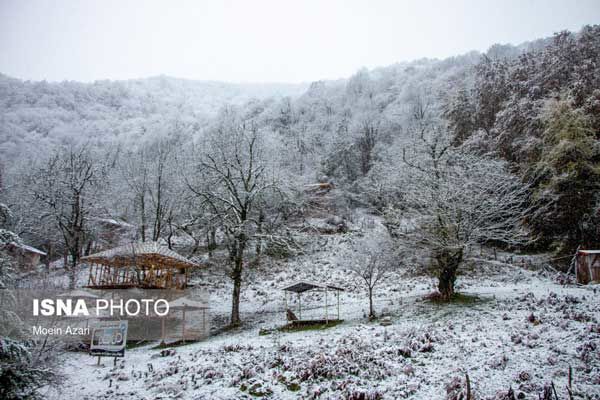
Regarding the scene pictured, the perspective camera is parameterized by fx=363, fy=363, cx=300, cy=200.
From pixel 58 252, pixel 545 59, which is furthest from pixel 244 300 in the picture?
pixel 545 59

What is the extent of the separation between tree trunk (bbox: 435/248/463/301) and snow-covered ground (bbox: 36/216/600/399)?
1.14 m

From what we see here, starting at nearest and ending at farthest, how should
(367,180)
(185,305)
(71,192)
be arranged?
(185,305) < (71,192) < (367,180)

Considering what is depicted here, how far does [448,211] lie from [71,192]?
29999mm

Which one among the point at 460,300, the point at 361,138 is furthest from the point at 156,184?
the point at 361,138

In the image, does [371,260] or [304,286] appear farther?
[304,286]

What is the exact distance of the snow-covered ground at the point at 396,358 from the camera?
28.7 feet

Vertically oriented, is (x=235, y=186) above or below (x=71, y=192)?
above

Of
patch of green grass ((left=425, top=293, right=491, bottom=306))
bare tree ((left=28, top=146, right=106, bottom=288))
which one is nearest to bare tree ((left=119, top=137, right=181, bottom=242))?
bare tree ((left=28, top=146, right=106, bottom=288))

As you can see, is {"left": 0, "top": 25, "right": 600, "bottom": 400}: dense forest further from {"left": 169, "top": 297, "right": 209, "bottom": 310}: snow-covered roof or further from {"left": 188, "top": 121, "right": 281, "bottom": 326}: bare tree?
{"left": 169, "top": 297, "right": 209, "bottom": 310}: snow-covered roof

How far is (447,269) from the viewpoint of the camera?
57.0ft

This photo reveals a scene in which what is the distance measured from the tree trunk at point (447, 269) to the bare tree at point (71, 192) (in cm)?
2635

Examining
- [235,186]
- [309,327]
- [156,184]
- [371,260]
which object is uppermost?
[235,186]

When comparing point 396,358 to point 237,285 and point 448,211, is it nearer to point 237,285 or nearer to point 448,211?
point 448,211

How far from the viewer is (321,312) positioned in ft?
63.0
